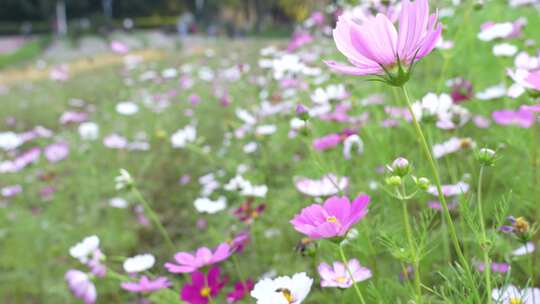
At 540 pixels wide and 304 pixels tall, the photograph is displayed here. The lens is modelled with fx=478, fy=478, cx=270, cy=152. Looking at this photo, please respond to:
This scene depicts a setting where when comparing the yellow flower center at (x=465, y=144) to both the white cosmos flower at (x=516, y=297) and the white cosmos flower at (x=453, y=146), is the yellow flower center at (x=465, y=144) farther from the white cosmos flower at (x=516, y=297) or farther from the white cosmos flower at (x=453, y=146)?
the white cosmos flower at (x=516, y=297)

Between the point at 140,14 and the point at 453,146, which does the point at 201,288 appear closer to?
the point at 453,146

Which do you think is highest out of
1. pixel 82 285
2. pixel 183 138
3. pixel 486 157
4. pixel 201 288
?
pixel 486 157

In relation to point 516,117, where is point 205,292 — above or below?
below

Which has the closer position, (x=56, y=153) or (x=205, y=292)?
(x=205, y=292)

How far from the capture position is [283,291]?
554 millimetres

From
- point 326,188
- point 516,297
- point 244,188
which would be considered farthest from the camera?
point 244,188

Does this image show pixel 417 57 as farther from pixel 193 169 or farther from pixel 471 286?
pixel 193 169

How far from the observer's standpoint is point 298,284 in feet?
1.79

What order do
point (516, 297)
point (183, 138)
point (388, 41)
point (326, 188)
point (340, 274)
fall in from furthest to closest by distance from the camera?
point (183, 138) → point (326, 188) → point (340, 274) → point (516, 297) → point (388, 41)

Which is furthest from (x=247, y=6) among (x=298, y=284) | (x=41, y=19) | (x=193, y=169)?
(x=298, y=284)

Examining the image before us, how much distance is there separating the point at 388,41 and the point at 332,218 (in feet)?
0.66

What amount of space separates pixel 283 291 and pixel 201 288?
0.20m

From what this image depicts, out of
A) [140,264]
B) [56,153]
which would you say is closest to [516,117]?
[140,264]

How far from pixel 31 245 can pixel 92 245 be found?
0.81 metres
